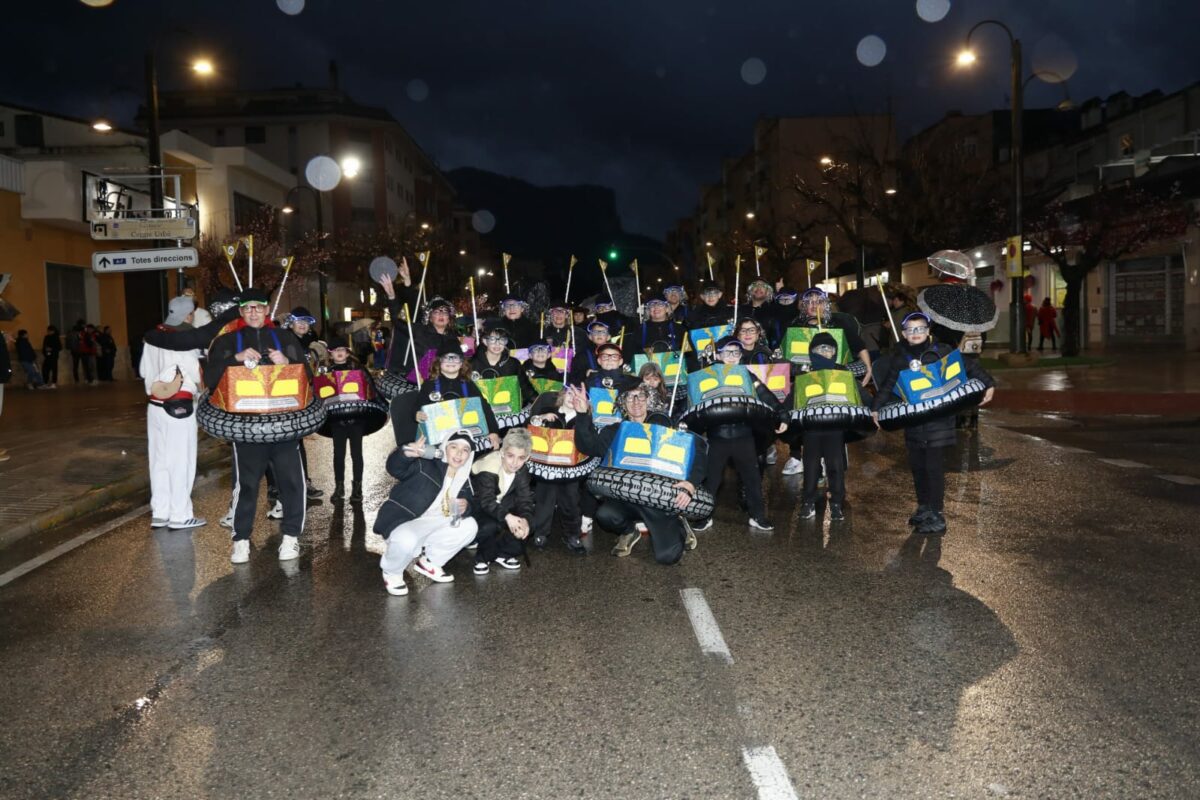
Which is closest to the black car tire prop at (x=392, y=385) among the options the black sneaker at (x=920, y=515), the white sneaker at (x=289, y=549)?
the white sneaker at (x=289, y=549)

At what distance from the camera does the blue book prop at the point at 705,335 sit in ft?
33.0

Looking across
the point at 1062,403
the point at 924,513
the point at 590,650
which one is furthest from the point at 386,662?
the point at 1062,403

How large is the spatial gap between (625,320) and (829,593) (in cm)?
537

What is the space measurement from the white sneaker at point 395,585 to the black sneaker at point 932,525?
409cm

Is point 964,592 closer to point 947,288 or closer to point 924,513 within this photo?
point 924,513

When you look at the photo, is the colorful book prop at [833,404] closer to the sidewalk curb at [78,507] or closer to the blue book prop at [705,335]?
the blue book prop at [705,335]

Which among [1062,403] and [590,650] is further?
[1062,403]

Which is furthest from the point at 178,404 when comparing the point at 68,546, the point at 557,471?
the point at 557,471

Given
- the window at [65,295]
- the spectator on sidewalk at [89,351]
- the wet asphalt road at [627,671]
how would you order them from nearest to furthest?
the wet asphalt road at [627,671] < the spectator on sidewalk at [89,351] < the window at [65,295]

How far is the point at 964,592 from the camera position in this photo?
6211 millimetres

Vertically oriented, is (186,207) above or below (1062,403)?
above

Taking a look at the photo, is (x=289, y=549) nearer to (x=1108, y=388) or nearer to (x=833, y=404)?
(x=833, y=404)

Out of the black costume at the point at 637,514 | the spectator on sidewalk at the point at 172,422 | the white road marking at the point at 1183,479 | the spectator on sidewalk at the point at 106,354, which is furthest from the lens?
the spectator on sidewalk at the point at 106,354

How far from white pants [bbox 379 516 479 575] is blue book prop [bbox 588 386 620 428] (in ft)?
5.42
